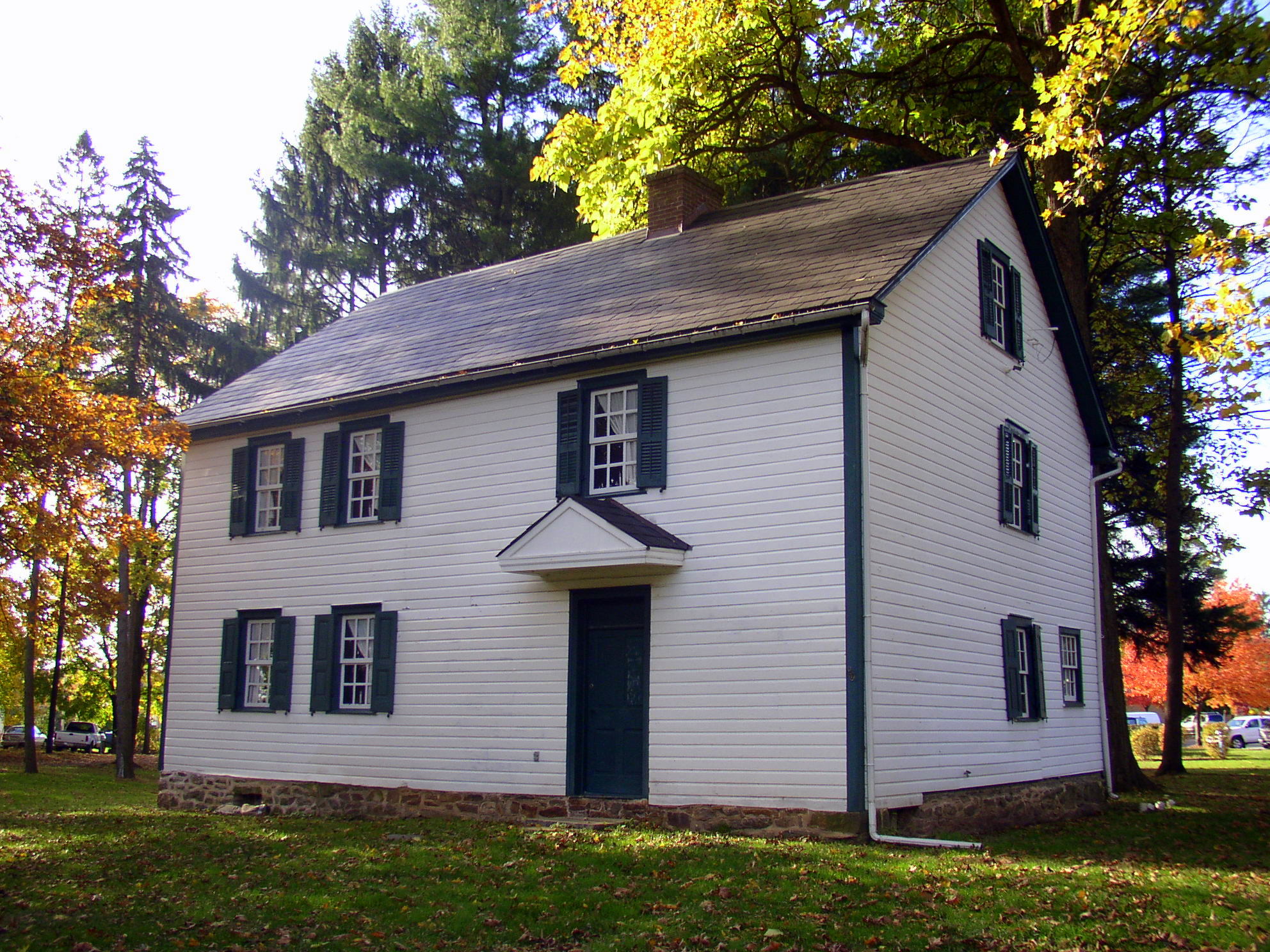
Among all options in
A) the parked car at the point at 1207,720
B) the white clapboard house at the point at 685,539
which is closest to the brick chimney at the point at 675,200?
the white clapboard house at the point at 685,539

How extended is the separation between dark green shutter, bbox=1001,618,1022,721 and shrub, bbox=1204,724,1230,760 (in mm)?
27087

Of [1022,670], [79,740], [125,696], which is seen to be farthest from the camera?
[79,740]


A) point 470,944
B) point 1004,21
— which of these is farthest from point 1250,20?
point 470,944

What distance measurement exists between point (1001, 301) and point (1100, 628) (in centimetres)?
584

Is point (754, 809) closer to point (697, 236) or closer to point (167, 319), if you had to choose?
point (697, 236)

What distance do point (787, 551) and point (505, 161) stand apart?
2398 centimetres

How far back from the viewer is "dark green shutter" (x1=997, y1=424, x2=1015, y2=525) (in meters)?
15.4

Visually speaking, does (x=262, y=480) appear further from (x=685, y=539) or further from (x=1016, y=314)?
(x=1016, y=314)

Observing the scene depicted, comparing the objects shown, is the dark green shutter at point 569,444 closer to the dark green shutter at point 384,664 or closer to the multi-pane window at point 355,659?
the dark green shutter at point 384,664

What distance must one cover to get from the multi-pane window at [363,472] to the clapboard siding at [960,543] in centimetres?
722

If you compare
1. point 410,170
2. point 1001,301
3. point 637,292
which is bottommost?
point 637,292

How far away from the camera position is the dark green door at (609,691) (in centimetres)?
1319

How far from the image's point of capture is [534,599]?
555 inches

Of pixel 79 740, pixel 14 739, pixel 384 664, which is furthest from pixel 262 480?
pixel 14 739
